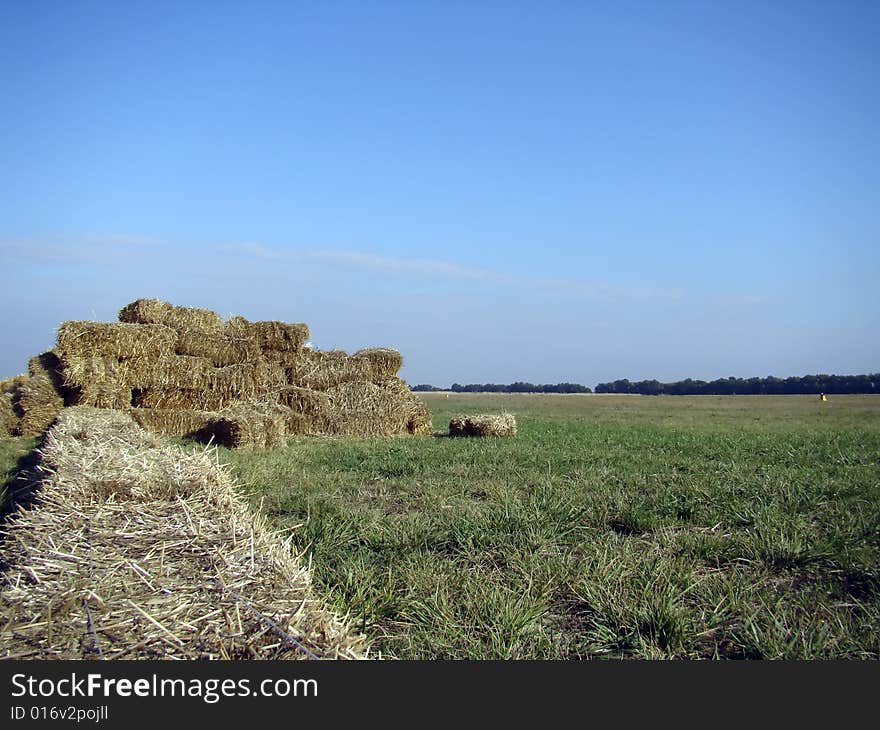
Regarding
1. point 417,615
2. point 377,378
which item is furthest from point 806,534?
point 377,378

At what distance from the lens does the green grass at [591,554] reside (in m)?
3.52

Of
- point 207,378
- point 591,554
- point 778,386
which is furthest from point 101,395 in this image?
point 778,386

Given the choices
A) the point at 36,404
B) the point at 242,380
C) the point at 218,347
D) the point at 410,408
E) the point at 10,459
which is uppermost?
the point at 218,347

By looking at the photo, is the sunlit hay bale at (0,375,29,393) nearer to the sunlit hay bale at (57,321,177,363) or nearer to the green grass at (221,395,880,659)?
the sunlit hay bale at (57,321,177,363)

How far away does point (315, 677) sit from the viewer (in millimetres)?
2533

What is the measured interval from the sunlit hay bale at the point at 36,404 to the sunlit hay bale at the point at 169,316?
2.35 meters

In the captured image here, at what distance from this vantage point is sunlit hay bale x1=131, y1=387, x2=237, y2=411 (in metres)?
15.3

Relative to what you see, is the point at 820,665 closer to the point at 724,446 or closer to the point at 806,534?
the point at 806,534

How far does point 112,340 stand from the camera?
1482 cm

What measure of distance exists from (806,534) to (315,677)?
14.4ft

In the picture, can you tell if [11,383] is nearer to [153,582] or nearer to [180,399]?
[180,399]

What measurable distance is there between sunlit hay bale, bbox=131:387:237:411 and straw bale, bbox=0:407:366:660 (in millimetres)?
11020

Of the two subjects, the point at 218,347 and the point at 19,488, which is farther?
the point at 218,347

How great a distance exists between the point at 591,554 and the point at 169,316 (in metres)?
14.0
